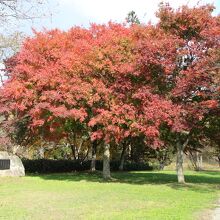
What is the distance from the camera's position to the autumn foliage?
74.9 ft

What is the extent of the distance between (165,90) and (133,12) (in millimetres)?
41512

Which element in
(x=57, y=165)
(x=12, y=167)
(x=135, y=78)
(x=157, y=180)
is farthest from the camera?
(x=57, y=165)

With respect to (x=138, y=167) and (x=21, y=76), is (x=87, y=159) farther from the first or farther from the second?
(x=21, y=76)

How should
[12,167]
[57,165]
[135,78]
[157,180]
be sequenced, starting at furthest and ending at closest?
[57,165], [12,167], [157,180], [135,78]

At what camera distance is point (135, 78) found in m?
25.0

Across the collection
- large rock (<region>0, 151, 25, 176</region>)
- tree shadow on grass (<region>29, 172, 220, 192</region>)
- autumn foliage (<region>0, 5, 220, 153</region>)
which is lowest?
tree shadow on grass (<region>29, 172, 220, 192</region>)

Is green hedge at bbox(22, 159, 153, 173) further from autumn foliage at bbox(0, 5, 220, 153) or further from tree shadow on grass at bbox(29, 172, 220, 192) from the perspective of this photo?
autumn foliage at bbox(0, 5, 220, 153)

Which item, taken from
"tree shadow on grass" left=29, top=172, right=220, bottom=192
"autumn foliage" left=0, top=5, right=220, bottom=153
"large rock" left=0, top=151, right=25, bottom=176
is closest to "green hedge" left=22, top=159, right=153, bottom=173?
"tree shadow on grass" left=29, top=172, right=220, bottom=192

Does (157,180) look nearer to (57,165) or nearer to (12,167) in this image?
(12,167)

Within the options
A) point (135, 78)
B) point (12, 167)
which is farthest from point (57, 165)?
point (135, 78)

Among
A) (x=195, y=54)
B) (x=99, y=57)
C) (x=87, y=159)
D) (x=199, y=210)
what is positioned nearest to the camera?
(x=199, y=210)

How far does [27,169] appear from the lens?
3641 centimetres

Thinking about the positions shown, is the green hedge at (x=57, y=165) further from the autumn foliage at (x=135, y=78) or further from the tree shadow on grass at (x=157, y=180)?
the autumn foliage at (x=135, y=78)

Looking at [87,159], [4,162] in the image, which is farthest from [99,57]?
[87,159]
